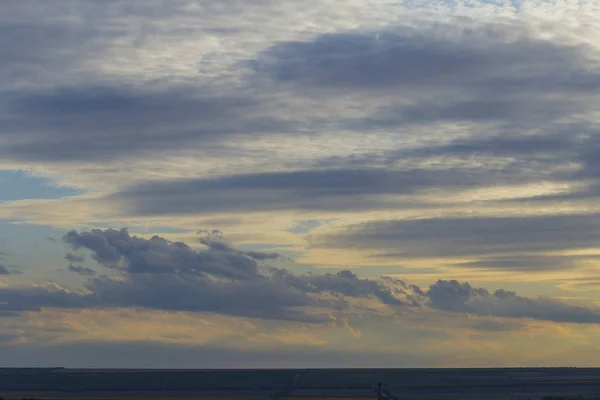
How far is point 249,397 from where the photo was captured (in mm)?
164250

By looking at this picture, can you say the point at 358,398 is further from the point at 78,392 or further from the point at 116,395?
the point at 78,392

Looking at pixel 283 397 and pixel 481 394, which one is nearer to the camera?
pixel 283 397

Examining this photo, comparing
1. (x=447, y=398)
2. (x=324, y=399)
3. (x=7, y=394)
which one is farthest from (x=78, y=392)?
(x=447, y=398)

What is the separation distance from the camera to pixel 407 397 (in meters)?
162

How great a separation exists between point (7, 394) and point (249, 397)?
5030 centimetres

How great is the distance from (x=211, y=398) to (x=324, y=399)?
805 inches

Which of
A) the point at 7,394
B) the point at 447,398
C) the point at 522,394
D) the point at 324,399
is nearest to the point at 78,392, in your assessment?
the point at 7,394

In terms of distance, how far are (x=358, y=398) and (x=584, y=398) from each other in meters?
40.2

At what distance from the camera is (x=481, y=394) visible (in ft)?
575

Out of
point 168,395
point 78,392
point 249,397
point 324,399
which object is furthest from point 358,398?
point 78,392

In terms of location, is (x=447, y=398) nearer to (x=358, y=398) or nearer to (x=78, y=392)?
(x=358, y=398)

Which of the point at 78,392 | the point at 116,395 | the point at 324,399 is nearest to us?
the point at 324,399

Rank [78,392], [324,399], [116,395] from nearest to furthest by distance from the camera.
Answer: [324,399] → [116,395] → [78,392]

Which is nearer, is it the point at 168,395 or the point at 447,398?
the point at 447,398
